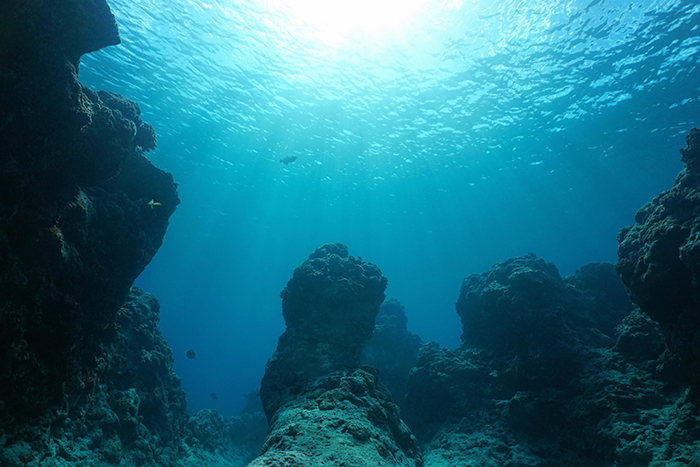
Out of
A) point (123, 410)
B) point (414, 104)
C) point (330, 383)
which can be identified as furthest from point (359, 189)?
point (123, 410)

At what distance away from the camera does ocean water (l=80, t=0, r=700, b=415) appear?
15.6 metres

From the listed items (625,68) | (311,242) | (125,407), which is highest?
(311,242)

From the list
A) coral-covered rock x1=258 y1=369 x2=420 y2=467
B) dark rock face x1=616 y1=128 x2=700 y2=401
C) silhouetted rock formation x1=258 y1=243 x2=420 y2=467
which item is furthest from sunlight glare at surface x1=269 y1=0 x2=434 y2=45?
coral-covered rock x1=258 y1=369 x2=420 y2=467

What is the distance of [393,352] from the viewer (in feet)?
63.6

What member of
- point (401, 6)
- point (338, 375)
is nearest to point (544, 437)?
point (338, 375)

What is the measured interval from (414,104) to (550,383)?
19.7m

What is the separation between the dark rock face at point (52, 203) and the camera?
171 inches

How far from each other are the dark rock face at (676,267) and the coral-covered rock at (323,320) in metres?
8.01

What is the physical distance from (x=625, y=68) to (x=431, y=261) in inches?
2646

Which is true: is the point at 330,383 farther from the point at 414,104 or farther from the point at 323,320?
the point at 414,104

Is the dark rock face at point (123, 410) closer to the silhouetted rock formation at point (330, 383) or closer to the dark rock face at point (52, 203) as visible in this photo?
the dark rock face at point (52, 203)

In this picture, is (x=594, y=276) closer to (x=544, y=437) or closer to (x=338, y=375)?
(x=544, y=437)

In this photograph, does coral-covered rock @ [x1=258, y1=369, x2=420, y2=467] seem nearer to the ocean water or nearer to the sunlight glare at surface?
the sunlight glare at surface

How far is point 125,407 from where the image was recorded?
27.2ft
